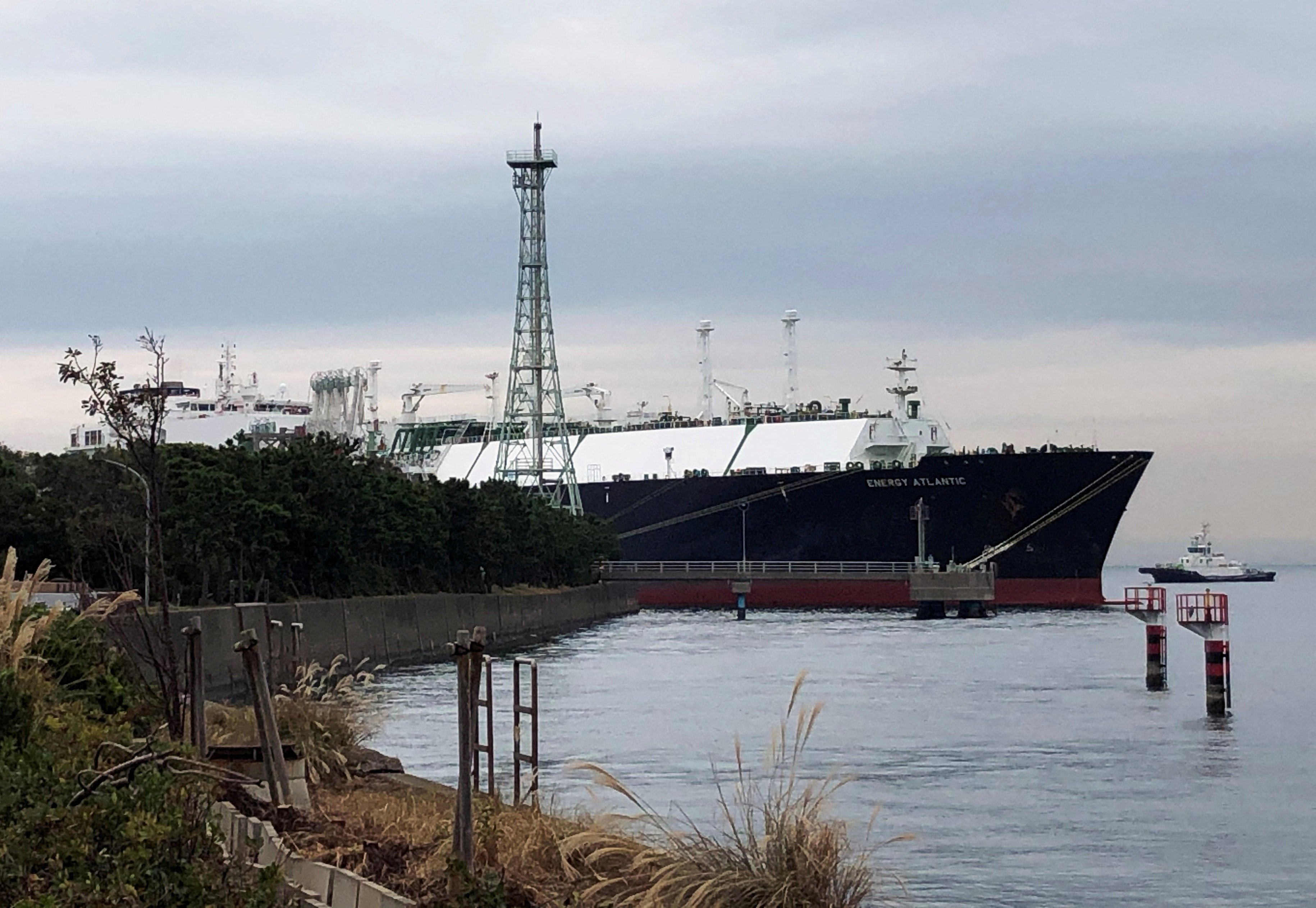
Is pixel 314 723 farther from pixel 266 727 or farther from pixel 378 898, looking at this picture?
pixel 378 898

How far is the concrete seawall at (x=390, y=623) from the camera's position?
108 feet

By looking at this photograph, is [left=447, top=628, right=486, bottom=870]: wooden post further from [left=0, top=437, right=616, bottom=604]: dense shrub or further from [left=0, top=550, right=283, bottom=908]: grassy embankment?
[left=0, top=437, right=616, bottom=604]: dense shrub

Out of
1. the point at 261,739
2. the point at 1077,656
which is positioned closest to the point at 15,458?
the point at 1077,656

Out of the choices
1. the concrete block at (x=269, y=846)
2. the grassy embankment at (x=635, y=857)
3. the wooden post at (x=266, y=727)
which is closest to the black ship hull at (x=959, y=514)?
the wooden post at (x=266, y=727)

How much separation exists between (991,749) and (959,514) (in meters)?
54.5

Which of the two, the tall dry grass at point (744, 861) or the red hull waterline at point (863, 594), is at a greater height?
the tall dry grass at point (744, 861)

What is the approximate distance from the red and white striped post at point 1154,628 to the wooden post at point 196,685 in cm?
2750

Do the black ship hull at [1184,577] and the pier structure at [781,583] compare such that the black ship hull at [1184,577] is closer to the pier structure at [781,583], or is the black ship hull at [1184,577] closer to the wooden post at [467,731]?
the pier structure at [781,583]

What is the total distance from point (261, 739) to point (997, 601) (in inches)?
2803

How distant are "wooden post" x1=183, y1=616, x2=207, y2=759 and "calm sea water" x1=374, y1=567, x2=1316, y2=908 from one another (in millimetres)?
2091

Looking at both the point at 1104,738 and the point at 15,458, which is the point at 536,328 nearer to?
the point at 15,458

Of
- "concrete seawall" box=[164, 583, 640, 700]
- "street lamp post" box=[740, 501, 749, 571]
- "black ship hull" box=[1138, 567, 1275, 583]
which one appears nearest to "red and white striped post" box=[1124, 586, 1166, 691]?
"concrete seawall" box=[164, 583, 640, 700]

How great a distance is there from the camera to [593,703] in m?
30.7

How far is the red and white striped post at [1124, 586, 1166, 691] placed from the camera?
35.3m
